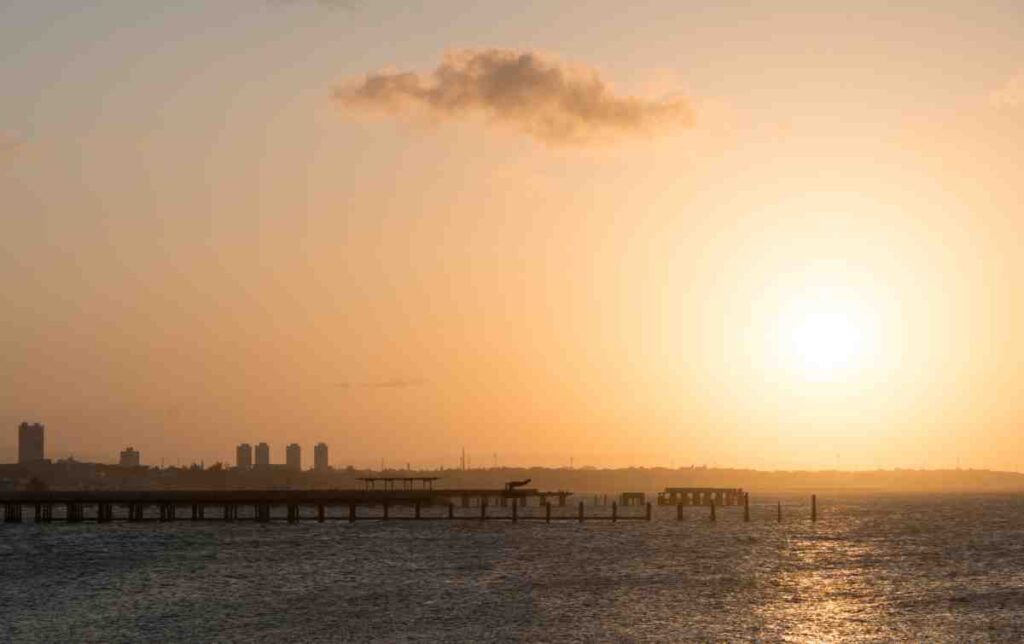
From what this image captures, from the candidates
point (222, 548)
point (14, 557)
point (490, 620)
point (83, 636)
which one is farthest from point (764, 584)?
point (14, 557)

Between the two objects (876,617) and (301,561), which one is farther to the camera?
(301,561)

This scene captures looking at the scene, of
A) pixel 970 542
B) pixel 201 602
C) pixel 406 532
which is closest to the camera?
pixel 201 602

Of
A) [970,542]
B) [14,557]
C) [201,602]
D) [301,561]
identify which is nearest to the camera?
[201,602]

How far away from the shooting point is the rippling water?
53.9 m

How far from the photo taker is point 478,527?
477ft

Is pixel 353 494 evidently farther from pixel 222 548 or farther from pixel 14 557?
pixel 14 557

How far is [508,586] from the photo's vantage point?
72188 millimetres

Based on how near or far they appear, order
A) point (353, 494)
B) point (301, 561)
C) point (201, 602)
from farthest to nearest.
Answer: point (353, 494), point (301, 561), point (201, 602)

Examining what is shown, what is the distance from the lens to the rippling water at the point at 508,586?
2122 inches

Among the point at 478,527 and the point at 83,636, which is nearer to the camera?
the point at 83,636

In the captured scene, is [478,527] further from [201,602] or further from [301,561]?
[201,602]

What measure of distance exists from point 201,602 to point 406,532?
229ft

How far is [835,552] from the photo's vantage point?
10612 cm

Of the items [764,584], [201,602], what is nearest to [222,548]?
[201,602]
